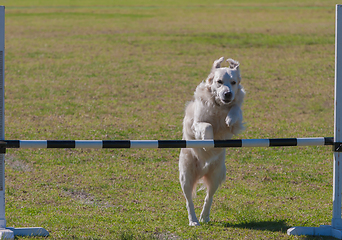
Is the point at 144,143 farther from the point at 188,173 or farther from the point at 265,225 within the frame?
the point at 265,225

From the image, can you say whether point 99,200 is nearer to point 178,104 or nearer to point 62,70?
point 178,104

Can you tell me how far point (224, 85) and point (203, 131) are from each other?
64cm

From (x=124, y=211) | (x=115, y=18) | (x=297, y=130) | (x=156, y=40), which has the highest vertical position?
(x=115, y=18)

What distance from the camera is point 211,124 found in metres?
6.32

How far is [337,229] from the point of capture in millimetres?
5645

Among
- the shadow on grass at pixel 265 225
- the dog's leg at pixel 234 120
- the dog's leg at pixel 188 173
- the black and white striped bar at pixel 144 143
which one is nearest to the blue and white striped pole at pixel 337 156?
the black and white striped bar at pixel 144 143

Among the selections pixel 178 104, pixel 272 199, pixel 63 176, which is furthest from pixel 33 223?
pixel 178 104

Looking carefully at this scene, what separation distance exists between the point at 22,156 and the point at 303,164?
18.5 ft

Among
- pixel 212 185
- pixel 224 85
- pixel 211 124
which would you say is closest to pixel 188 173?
pixel 212 185

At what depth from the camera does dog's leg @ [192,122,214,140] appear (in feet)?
19.6

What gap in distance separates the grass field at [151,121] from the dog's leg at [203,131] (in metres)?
Result: 1.15

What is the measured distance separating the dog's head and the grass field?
163cm

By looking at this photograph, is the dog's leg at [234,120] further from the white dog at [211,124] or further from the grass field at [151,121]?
the grass field at [151,121]

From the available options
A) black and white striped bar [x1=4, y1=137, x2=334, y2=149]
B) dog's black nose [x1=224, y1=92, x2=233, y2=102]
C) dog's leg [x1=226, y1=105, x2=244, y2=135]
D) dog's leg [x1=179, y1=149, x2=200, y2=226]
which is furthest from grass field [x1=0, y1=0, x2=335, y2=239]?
dog's black nose [x1=224, y1=92, x2=233, y2=102]
